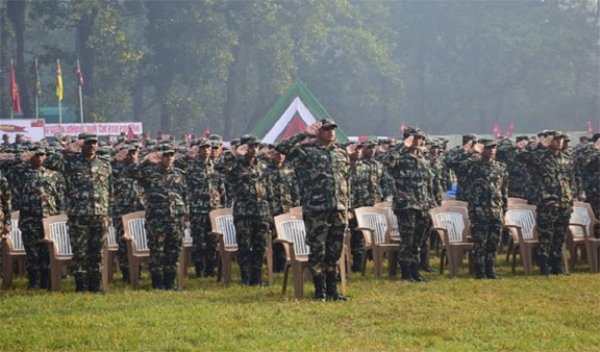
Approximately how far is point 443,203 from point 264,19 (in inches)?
1254

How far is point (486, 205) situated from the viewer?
13477 millimetres

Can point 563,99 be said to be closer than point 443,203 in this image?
No

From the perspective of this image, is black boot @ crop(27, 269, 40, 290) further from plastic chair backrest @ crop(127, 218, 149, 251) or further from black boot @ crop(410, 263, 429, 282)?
black boot @ crop(410, 263, 429, 282)

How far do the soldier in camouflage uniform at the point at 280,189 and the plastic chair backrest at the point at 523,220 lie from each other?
307 cm

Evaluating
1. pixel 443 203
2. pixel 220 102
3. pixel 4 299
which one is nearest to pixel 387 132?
pixel 220 102

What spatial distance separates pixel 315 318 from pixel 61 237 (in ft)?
12.9

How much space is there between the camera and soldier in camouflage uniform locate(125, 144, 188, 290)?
1248 centimetres

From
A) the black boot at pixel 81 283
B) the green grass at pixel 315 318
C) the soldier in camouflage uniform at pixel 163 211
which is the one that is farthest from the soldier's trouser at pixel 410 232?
the black boot at pixel 81 283

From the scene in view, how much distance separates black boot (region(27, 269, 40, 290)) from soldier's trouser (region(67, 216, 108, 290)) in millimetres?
1027

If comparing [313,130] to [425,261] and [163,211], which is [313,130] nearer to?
[163,211]

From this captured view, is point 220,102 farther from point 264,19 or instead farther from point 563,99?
point 563,99

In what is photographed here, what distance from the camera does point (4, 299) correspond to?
11.8m

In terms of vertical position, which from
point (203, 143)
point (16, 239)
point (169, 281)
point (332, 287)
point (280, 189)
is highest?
point (203, 143)

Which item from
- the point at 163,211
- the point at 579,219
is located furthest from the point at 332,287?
the point at 579,219
